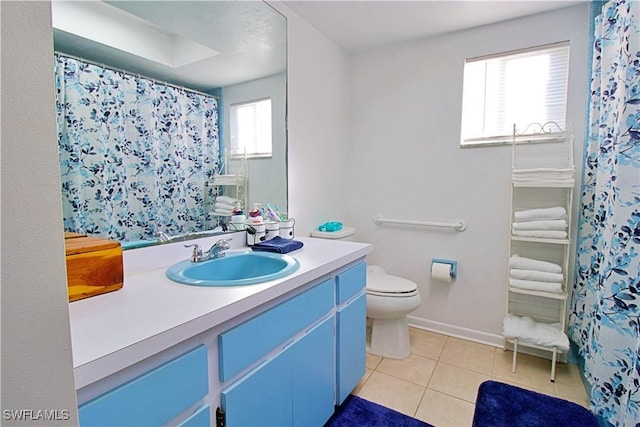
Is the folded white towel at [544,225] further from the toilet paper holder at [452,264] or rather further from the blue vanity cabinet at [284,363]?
the blue vanity cabinet at [284,363]

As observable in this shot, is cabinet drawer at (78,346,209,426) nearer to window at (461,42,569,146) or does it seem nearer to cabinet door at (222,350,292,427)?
cabinet door at (222,350,292,427)

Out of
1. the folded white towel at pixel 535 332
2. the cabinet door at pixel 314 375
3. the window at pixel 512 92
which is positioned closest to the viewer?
the cabinet door at pixel 314 375

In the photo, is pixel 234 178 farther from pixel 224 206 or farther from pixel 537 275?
pixel 537 275

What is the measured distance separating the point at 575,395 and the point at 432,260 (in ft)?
3.57

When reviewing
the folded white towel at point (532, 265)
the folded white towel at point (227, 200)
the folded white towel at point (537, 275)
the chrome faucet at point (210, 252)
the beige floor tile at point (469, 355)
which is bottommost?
the beige floor tile at point (469, 355)

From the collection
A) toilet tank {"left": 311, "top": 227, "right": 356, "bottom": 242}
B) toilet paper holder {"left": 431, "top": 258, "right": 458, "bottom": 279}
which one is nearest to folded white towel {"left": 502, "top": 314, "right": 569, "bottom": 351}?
toilet paper holder {"left": 431, "top": 258, "right": 458, "bottom": 279}

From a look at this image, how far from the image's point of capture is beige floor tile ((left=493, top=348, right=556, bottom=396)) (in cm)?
181

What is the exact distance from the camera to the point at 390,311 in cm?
200

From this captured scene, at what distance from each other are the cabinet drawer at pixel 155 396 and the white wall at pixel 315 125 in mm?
1355

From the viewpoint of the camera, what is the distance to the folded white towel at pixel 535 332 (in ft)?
6.03

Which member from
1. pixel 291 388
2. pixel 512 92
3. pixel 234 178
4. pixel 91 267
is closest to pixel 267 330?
pixel 291 388

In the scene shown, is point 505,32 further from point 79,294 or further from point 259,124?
point 79,294

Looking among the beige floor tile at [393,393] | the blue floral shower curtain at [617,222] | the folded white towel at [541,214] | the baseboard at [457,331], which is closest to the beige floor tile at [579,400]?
the blue floral shower curtain at [617,222]

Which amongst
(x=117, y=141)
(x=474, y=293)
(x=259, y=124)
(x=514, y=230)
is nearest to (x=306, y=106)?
(x=259, y=124)
